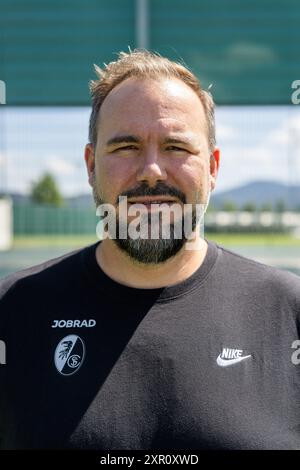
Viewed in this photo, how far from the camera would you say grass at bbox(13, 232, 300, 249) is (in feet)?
62.6

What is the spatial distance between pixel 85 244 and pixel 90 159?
12878 millimetres

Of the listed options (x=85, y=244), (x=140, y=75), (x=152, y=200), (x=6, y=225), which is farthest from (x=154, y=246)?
(x=6, y=225)

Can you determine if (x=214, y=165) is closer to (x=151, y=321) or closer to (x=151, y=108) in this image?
(x=151, y=108)

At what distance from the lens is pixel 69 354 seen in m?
1.48

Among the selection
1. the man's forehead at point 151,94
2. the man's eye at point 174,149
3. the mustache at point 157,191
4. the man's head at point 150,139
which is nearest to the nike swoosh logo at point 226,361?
the man's head at point 150,139

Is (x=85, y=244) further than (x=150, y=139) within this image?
Yes

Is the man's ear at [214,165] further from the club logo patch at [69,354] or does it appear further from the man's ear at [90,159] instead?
the club logo patch at [69,354]

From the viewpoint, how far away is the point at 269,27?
648 cm

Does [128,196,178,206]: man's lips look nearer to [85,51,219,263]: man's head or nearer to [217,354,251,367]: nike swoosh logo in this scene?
[85,51,219,263]: man's head

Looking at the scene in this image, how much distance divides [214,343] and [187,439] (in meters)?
0.23

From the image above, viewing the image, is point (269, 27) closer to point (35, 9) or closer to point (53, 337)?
point (35, 9)

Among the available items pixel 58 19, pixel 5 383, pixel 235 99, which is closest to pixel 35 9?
pixel 58 19

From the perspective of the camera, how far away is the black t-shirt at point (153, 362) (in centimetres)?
139

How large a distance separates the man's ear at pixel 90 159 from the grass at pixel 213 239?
43.0 feet
